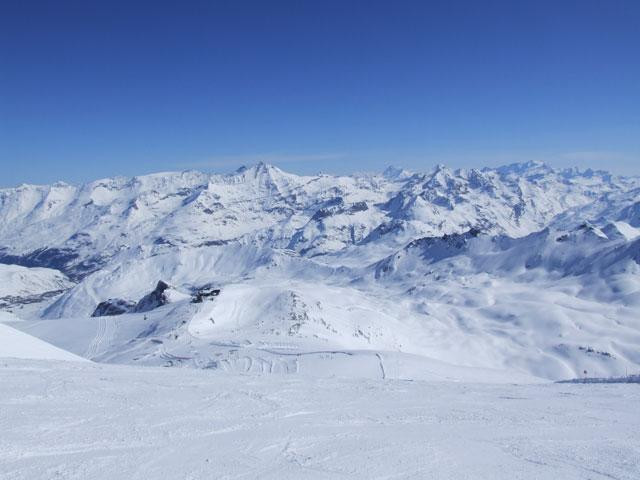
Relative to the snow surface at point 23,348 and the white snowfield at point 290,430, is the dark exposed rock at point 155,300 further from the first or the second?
the white snowfield at point 290,430

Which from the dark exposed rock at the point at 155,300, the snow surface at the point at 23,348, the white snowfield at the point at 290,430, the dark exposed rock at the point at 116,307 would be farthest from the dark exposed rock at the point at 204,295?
the white snowfield at the point at 290,430

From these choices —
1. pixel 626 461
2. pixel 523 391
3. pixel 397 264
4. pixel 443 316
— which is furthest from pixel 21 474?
pixel 397 264

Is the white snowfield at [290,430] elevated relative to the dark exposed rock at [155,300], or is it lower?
lower

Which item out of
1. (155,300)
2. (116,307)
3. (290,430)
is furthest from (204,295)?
(290,430)

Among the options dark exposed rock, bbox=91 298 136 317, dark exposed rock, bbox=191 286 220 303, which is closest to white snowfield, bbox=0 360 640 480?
dark exposed rock, bbox=191 286 220 303

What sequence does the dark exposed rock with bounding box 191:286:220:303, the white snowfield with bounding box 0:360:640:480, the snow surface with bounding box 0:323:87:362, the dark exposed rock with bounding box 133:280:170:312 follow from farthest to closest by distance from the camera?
the dark exposed rock with bounding box 133:280:170:312, the dark exposed rock with bounding box 191:286:220:303, the snow surface with bounding box 0:323:87:362, the white snowfield with bounding box 0:360:640:480

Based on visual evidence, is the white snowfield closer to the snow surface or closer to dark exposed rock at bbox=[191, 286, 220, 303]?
the snow surface

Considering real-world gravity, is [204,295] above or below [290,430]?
above

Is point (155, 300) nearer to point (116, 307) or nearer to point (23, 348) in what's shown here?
point (116, 307)

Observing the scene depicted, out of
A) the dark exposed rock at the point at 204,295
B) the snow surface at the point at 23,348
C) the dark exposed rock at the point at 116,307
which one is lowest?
the dark exposed rock at the point at 116,307
